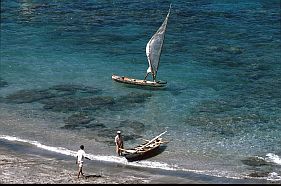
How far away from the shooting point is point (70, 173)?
124ft

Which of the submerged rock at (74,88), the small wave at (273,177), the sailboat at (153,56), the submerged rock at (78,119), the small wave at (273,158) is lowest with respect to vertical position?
the small wave at (273,177)

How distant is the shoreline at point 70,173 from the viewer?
119ft

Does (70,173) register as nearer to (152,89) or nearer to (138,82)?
(138,82)

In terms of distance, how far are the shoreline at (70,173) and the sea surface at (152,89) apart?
1.13m

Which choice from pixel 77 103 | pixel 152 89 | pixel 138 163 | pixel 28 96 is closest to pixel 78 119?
pixel 77 103

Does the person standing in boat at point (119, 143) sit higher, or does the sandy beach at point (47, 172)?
the person standing in boat at point (119, 143)

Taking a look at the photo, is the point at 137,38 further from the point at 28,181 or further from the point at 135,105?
the point at 28,181

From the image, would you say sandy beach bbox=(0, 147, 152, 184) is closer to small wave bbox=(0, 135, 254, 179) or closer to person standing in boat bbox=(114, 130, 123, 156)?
small wave bbox=(0, 135, 254, 179)

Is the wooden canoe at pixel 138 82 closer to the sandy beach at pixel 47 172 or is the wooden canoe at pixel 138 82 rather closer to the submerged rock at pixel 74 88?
the submerged rock at pixel 74 88

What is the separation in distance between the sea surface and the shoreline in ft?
3.71

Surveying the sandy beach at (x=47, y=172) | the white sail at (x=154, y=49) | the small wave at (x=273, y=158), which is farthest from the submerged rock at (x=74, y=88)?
the small wave at (x=273, y=158)

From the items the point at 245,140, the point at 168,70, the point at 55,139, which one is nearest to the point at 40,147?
the point at 55,139

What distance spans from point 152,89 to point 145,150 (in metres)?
14.8

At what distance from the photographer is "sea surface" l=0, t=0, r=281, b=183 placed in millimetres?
43375
